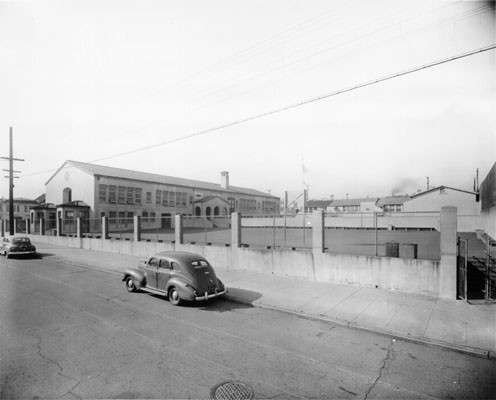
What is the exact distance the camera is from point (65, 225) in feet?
105

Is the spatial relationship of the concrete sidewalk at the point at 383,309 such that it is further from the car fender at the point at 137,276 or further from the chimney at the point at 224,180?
the chimney at the point at 224,180

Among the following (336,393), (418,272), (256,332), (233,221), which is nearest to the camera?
(336,393)

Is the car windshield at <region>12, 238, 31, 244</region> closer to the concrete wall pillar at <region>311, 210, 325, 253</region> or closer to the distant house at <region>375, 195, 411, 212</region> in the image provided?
the concrete wall pillar at <region>311, 210, 325, 253</region>

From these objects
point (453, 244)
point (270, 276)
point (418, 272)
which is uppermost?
point (453, 244)

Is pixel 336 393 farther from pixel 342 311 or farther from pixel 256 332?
pixel 342 311

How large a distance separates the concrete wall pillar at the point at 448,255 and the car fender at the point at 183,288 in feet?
26.7

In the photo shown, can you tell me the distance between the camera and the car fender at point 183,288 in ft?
28.4

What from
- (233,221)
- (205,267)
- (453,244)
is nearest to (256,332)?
(205,267)

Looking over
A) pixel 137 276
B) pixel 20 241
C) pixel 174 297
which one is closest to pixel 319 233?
pixel 174 297

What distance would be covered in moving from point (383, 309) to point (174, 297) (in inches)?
252

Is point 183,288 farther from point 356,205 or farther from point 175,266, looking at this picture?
point 356,205

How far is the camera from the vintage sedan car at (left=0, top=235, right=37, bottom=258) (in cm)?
1914

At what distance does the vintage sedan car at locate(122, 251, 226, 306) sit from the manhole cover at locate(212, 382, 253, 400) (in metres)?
4.16

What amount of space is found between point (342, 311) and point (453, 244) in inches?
174
